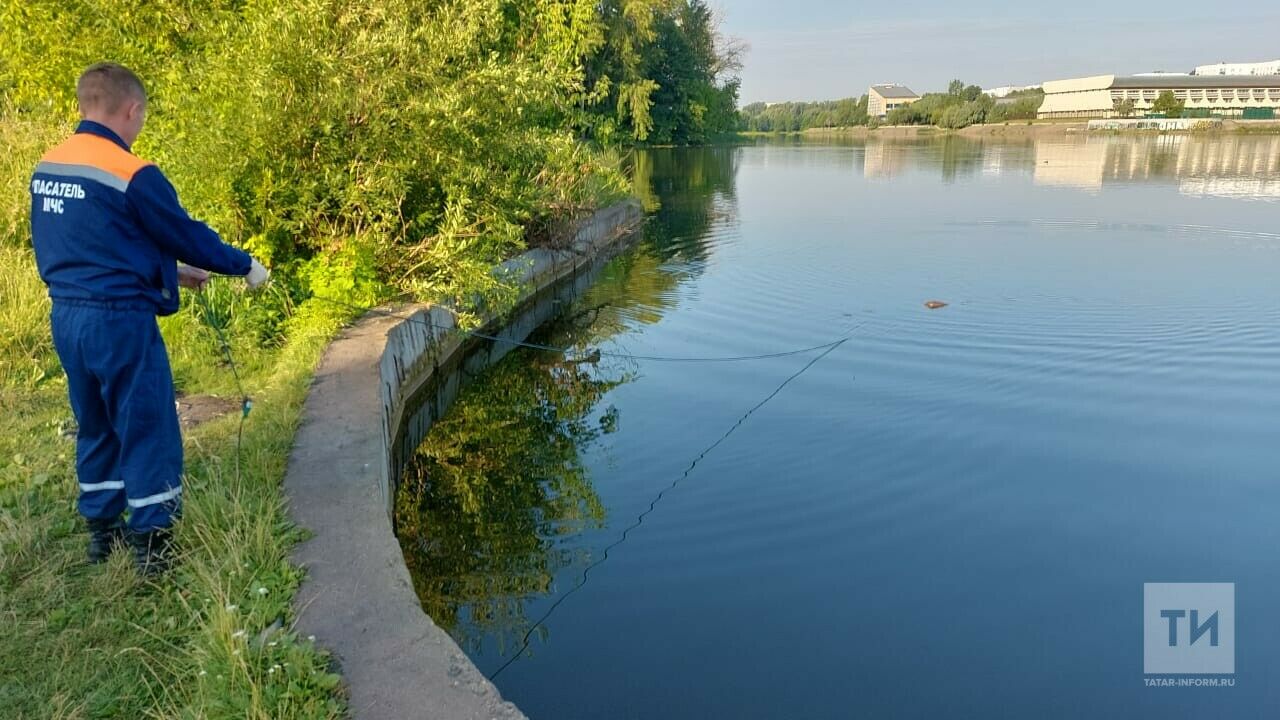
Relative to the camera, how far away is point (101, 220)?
11.9 ft

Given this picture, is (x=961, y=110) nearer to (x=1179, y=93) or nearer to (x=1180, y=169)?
(x=1179, y=93)

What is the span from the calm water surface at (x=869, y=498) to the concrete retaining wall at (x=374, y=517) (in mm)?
638

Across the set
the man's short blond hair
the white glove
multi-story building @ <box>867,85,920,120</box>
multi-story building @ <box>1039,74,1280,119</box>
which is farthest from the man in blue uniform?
multi-story building @ <box>867,85,920,120</box>

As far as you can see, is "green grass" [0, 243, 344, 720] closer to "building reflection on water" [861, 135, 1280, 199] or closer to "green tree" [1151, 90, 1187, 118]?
"building reflection on water" [861, 135, 1280, 199]

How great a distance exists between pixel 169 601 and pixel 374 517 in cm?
99

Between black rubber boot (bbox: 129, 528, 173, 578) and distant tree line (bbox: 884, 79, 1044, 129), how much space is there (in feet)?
356

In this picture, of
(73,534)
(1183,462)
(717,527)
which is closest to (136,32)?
(73,534)

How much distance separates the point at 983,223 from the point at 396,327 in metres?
Result: 16.4

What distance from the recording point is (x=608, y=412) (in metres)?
8.61

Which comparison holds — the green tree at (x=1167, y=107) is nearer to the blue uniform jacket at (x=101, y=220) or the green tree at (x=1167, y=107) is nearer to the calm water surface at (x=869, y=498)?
the calm water surface at (x=869, y=498)

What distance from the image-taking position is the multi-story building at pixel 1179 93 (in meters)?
106

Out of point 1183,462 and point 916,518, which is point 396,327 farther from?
point 1183,462

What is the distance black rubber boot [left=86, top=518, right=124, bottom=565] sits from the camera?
13.4 feet

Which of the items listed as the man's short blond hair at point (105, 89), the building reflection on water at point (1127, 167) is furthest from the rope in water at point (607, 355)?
the building reflection on water at point (1127, 167)
